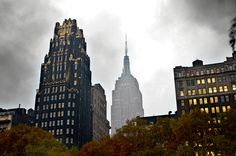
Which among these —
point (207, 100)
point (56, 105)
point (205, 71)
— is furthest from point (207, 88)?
point (56, 105)

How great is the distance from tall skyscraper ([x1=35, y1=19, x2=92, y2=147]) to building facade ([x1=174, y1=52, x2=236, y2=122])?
6126cm

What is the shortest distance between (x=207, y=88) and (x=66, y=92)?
78.7 meters

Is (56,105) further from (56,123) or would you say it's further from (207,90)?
(207,90)

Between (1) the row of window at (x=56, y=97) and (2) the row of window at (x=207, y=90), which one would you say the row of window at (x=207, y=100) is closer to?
(2) the row of window at (x=207, y=90)

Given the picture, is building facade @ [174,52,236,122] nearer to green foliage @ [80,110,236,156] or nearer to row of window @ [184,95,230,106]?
row of window @ [184,95,230,106]

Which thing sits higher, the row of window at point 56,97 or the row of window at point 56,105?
the row of window at point 56,97

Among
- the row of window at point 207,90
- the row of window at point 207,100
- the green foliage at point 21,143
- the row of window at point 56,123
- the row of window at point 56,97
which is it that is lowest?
the green foliage at point 21,143

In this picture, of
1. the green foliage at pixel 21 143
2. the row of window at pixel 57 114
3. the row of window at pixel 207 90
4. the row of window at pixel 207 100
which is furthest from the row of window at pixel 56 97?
the green foliage at pixel 21 143

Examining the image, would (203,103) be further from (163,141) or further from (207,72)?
(163,141)

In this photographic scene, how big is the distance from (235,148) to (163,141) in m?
20.8

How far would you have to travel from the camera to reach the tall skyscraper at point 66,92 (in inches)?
6240

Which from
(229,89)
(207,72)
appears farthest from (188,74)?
(229,89)

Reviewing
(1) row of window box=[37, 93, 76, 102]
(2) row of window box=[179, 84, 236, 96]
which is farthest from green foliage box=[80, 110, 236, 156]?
(1) row of window box=[37, 93, 76, 102]

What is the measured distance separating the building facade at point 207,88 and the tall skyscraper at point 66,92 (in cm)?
6126
